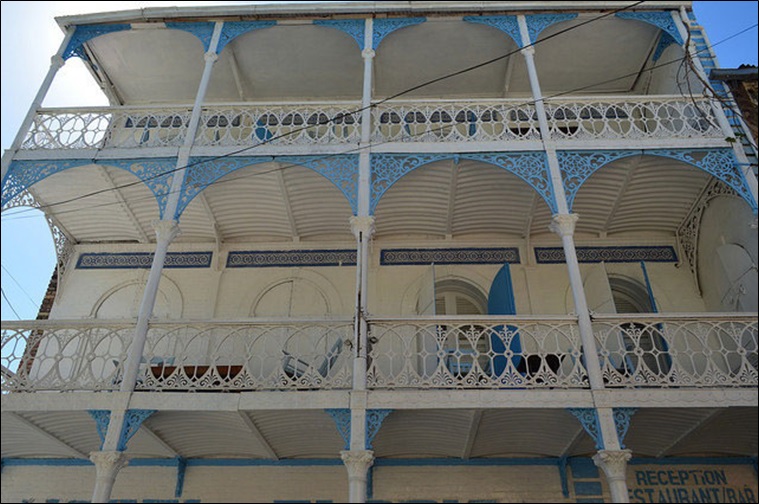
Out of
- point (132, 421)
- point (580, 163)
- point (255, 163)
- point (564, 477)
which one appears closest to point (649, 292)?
point (580, 163)

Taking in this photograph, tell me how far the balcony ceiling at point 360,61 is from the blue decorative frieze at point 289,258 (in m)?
3.74

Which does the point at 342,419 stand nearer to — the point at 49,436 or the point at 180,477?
the point at 180,477

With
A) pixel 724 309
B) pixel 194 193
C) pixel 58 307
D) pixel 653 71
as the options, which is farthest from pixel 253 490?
pixel 653 71

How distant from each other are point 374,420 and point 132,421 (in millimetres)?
3268

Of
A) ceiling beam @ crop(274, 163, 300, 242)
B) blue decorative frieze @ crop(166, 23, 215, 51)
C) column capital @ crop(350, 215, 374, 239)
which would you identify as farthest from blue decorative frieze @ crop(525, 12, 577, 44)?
blue decorative frieze @ crop(166, 23, 215, 51)

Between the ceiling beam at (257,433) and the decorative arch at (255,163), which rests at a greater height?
the decorative arch at (255,163)

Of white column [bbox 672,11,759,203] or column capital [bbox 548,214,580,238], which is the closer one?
column capital [bbox 548,214,580,238]

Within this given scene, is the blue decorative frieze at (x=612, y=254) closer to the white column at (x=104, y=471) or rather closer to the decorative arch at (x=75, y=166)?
the decorative arch at (x=75, y=166)

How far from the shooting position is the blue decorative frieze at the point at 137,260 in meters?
11.8

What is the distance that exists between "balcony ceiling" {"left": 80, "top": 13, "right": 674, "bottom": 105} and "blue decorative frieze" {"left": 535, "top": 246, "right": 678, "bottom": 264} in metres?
3.77

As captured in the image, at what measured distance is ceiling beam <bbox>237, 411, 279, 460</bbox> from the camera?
304 inches

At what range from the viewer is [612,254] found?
448 inches

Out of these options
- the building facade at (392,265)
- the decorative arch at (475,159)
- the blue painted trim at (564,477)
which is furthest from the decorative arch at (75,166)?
the blue painted trim at (564,477)

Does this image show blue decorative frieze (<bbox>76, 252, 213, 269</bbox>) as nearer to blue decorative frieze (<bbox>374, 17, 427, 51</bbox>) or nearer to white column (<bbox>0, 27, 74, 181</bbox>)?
white column (<bbox>0, 27, 74, 181</bbox>)
